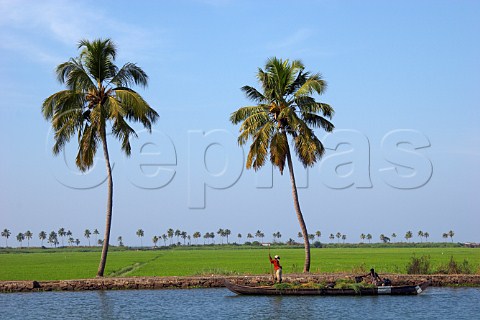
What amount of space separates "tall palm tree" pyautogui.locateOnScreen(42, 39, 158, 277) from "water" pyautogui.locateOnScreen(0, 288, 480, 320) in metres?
6.05

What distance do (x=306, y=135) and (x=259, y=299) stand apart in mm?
10599

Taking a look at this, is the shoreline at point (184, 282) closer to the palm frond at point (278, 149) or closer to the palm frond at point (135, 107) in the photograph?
the palm frond at point (278, 149)

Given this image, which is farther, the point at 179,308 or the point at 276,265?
the point at 276,265

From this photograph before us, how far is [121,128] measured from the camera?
34781 millimetres

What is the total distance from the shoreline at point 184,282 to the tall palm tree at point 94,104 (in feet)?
9.01

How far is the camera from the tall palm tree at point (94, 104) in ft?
111

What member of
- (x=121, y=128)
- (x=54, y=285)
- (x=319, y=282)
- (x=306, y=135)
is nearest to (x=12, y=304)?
(x=54, y=285)

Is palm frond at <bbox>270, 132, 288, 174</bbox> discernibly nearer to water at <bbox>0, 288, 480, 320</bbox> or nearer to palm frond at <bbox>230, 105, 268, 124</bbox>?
palm frond at <bbox>230, 105, 268, 124</bbox>

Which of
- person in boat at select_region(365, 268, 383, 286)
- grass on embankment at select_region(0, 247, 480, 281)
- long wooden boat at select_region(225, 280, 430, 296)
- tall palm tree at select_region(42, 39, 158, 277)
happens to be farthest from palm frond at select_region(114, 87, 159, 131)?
person in boat at select_region(365, 268, 383, 286)

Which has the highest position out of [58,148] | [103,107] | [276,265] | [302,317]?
[103,107]

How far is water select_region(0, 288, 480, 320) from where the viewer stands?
2448 centimetres

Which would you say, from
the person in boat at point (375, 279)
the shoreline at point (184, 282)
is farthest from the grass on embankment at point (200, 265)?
the person in boat at point (375, 279)

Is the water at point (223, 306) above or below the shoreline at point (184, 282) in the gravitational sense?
below

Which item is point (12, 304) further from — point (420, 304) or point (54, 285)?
point (420, 304)
